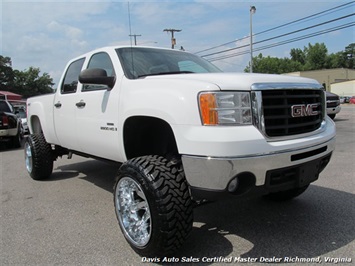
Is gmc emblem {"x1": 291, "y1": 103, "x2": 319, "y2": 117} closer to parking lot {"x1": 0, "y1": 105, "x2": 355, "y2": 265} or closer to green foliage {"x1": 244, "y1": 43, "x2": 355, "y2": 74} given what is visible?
parking lot {"x1": 0, "y1": 105, "x2": 355, "y2": 265}

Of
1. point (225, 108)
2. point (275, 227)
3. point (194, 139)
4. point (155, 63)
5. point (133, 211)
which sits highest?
point (155, 63)

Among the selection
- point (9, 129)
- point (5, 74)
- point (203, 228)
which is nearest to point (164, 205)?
point (203, 228)

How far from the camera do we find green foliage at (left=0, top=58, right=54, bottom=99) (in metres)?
64.2

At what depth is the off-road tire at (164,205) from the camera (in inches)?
106

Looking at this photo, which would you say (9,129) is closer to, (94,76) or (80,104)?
(80,104)

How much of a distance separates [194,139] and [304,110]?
3.68 feet

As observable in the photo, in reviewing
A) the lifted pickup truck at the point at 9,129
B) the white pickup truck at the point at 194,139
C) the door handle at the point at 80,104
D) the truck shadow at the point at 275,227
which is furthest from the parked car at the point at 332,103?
the door handle at the point at 80,104

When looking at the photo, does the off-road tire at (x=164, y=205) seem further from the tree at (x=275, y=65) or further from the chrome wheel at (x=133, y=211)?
the tree at (x=275, y=65)

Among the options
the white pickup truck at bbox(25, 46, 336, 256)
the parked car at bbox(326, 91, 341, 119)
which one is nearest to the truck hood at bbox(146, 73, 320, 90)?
the white pickup truck at bbox(25, 46, 336, 256)

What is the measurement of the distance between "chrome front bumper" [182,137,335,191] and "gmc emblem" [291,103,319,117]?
35 cm

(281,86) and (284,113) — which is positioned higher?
(281,86)

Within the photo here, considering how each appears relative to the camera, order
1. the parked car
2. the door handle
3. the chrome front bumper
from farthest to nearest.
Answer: the parked car, the door handle, the chrome front bumper

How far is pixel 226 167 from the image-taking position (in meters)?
2.50

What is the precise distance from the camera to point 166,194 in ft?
8.91
